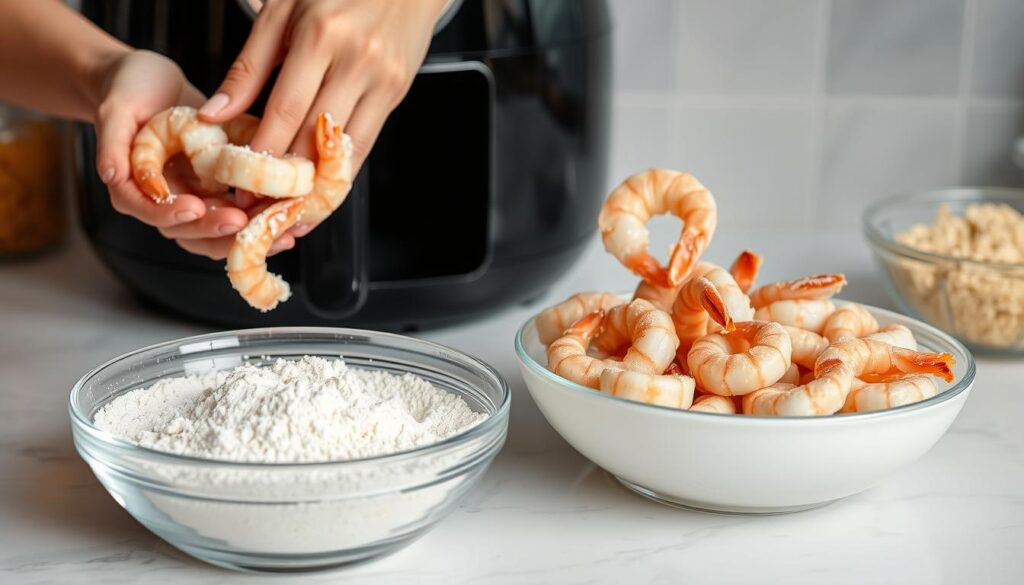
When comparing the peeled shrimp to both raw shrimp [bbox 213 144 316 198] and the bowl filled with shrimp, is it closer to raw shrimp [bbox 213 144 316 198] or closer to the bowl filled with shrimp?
the bowl filled with shrimp

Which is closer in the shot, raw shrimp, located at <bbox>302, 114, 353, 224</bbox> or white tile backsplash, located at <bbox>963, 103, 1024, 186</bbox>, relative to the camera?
raw shrimp, located at <bbox>302, 114, 353, 224</bbox>

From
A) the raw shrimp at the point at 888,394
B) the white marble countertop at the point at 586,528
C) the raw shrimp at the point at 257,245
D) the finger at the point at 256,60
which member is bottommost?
the white marble countertop at the point at 586,528

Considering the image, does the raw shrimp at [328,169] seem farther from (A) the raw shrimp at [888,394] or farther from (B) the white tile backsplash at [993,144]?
(B) the white tile backsplash at [993,144]

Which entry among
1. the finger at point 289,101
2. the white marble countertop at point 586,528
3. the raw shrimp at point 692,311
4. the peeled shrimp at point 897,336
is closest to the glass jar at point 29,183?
the white marble countertop at point 586,528

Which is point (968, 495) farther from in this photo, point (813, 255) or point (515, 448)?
point (813, 255)

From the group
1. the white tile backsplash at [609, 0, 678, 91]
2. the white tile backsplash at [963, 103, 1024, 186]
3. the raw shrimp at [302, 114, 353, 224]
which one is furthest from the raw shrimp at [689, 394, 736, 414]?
the white tile backsplash at [963, 103, 1024, 186]

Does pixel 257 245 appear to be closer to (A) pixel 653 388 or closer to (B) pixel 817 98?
(A) pixel 653 388
